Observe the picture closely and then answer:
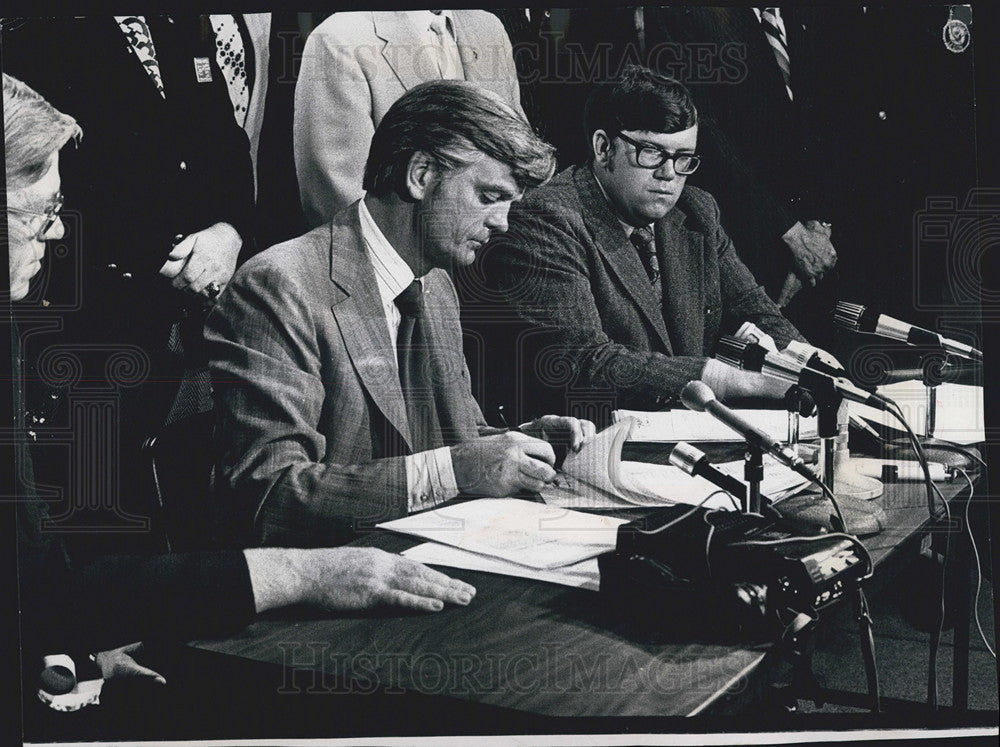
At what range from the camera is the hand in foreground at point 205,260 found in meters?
2.13

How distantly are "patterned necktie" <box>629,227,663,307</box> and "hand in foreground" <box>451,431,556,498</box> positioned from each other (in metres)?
0.49

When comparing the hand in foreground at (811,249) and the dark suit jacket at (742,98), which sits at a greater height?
the dark suit jacket at (742,98)

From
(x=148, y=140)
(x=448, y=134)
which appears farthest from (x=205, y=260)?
(x=448, y=134)

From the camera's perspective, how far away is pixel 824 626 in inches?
78.5

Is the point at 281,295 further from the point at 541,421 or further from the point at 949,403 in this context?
the point at 949,403

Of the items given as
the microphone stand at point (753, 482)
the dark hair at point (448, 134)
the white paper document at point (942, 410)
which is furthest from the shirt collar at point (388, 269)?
the white paper document at point (942, 410)

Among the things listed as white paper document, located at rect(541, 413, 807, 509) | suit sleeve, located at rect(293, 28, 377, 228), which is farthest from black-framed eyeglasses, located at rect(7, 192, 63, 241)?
white paper document, located at rect(541, 413, 807, 509)

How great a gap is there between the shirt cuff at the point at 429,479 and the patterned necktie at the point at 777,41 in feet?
4.13

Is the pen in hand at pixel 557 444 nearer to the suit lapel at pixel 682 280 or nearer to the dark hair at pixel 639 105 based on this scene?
the suit lapel at pixel 682 280

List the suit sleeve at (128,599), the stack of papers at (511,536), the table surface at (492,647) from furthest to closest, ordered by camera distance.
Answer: the suit sleeve at (128,599) → the stack of papers at (511,536) → the table surface at (492,647)

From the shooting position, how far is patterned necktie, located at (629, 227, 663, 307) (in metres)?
2.22

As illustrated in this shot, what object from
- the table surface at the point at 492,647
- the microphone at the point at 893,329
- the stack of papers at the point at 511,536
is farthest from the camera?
the microphone at the point at 893,329

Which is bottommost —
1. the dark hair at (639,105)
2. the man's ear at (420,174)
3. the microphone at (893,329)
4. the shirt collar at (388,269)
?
the microphone at (893,329)

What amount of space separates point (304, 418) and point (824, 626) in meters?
1.32
